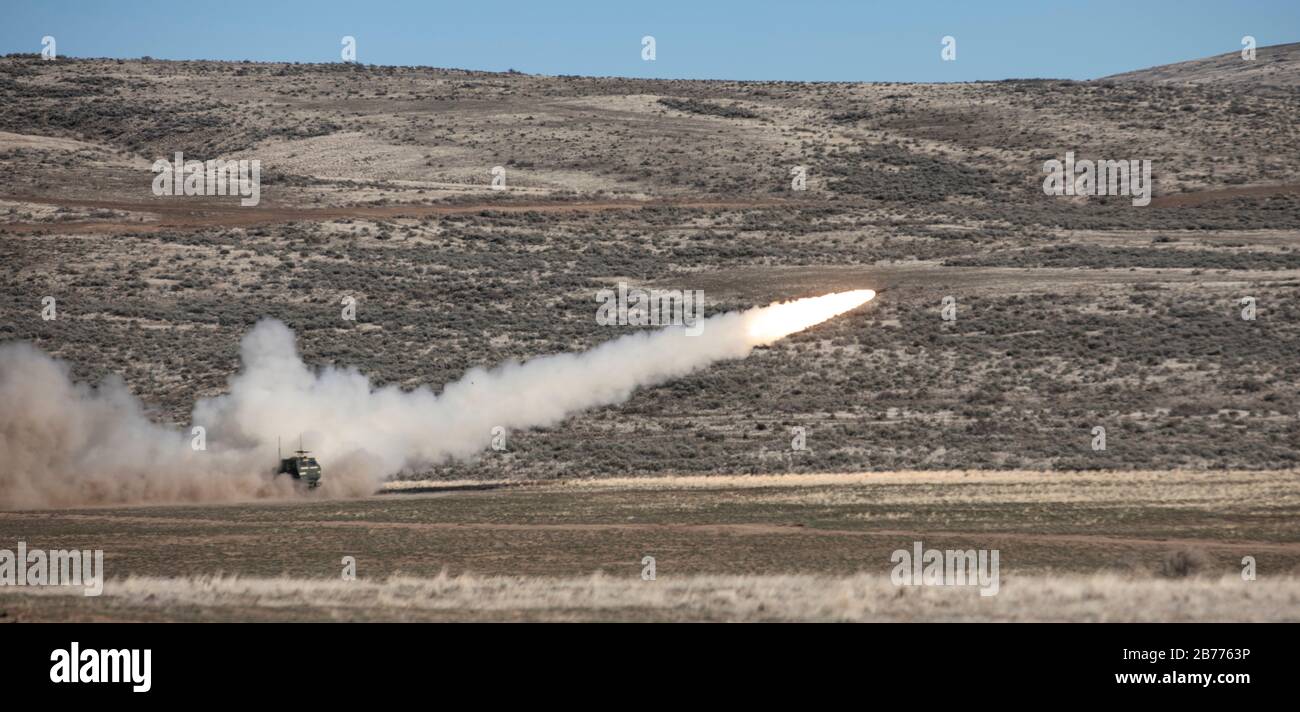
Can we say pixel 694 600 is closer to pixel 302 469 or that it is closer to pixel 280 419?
pixel 302 469

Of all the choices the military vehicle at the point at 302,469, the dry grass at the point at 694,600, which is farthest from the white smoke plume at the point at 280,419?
the dry grass at the point at 694,600

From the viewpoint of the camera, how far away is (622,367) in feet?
192

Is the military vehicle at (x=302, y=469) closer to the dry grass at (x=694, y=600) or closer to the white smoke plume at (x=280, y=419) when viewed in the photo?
the white smoke plume at (x=280, y=419)

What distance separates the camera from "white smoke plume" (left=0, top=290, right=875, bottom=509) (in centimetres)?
4981

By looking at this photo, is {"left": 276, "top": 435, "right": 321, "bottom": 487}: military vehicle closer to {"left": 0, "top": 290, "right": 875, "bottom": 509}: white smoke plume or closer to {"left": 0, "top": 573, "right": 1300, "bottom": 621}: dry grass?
{"left": 0, "top": 290, "right": 875, "bottom": 509}: white smoke plume

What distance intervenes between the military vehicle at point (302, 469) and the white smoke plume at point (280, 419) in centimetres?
39

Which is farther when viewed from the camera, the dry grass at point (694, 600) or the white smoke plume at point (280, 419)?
the white smoke plume at point (280, 419)

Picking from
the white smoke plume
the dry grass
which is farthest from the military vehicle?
the dry grass

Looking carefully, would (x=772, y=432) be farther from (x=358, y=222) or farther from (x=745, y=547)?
(x=358, y=222)

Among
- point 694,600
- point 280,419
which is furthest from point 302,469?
point 694,600

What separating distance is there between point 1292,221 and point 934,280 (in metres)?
27.2

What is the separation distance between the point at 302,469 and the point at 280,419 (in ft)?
8.63

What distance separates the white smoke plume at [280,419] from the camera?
163 ft

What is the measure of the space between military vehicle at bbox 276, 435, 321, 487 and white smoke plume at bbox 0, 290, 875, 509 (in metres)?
0.39
